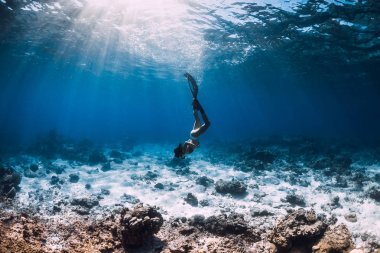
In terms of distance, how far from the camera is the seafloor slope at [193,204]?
637cm

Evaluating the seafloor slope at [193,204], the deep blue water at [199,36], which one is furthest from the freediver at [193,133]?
the deep blue water at [199,36]

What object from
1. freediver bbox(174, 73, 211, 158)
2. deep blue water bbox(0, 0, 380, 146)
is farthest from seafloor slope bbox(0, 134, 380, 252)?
deep blue water bbox(0, 0, 380, 146)

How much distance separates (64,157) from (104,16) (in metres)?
12.8

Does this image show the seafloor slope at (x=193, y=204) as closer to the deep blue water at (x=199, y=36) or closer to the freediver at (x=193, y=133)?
the freediver at (x=193, y=133)

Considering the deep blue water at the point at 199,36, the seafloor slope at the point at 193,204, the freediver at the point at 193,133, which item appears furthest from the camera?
the deep blue water at the point at 199,36

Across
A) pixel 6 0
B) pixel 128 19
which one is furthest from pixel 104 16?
pixel 6 0

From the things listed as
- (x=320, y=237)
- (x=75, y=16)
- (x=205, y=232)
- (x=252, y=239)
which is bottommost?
(x=205, y=232)

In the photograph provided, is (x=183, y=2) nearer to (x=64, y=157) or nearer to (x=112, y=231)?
(x=112, y=231)

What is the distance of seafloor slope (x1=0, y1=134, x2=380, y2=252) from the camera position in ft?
20.9

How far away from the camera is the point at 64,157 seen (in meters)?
24.7

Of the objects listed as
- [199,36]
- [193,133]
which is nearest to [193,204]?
[193,133]

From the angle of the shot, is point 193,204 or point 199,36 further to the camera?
point 199,36

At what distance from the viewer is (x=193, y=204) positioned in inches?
484

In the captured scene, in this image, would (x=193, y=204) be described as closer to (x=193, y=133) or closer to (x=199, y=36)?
(x=193, y=133)
